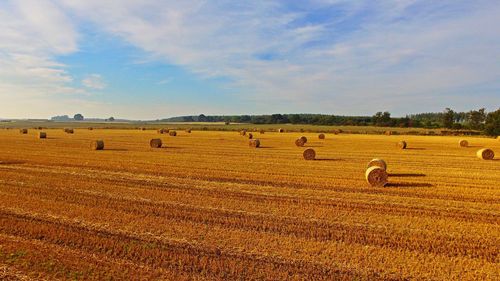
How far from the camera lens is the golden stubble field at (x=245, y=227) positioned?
6.84 metres

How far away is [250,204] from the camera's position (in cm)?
1141

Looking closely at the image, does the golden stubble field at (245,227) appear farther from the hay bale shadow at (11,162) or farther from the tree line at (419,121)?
the tree line at (419,121)

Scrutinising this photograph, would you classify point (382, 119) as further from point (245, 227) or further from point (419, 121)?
point (245, 227)

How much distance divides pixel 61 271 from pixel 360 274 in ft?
17.2

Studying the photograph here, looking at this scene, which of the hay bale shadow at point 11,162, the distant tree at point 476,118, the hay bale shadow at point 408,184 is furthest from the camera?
the distant tree at point 476,118

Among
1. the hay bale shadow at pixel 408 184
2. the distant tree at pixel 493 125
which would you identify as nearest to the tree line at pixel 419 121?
the distant tree at pixel 493 125

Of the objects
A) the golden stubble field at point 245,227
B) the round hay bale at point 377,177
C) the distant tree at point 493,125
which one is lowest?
the golden stubble field at point 245,227

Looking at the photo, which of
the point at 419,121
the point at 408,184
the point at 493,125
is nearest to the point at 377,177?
the point at 408,184

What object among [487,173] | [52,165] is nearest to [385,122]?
[487,173]

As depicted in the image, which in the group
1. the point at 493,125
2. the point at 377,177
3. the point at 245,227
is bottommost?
the point at 245,227

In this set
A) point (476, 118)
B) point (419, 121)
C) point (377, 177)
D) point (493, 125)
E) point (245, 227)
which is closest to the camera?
point (245, 227)

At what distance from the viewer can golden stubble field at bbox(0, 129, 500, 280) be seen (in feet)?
22.4

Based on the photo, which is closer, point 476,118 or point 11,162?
point 11,162

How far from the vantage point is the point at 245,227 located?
9.12 m
